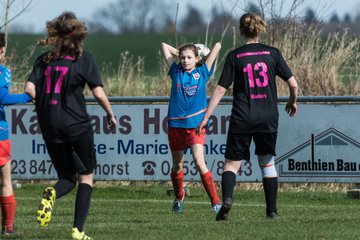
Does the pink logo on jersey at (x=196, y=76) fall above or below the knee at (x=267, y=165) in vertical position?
above

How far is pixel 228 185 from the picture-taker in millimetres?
10352

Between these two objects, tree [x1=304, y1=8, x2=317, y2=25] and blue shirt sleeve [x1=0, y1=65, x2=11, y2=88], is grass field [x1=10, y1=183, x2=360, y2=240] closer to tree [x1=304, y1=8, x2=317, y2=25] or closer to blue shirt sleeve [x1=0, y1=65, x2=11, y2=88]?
blue shirt sleeve [x1=0, y1=65, x2=11, y2=88]

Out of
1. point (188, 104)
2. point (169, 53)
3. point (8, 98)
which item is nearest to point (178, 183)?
point (188, 104)

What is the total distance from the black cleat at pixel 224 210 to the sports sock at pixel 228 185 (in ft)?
0.13

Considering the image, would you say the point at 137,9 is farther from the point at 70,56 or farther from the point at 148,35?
the point at 70,56

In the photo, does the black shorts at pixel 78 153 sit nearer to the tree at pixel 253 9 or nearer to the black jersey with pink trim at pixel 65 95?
the black jersey with pink trim at pixel 65 95

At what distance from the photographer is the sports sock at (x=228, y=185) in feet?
33.7

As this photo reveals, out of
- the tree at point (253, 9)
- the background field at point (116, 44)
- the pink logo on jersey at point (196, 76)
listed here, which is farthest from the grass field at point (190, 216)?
the background field at point (116, 44)

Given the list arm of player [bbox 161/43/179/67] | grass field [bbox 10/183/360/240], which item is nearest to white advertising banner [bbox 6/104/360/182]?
grass field [bbox 10/183/360/240]

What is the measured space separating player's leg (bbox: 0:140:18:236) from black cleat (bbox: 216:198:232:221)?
6.71ft

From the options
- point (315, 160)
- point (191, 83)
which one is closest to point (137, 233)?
point (191, 83)

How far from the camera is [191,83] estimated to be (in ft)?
38.0

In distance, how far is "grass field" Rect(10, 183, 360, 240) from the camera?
9289 mm

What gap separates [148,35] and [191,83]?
62.8 ft
